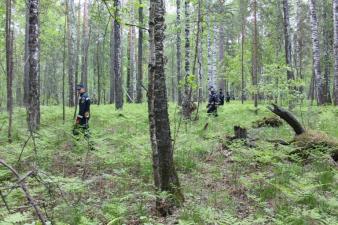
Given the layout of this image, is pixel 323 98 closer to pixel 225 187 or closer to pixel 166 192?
pixel 225 187

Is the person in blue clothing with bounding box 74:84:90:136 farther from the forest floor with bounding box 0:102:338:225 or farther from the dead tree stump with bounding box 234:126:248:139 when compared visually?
the dead tree stump with bounding box 234:126:248:139

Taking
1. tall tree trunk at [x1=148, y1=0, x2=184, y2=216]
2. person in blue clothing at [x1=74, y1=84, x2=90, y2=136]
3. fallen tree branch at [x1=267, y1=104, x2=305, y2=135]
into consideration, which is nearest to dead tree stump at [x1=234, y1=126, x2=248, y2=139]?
fallen tree branch at [x1=267, y1=104, x2=305, y2=135]

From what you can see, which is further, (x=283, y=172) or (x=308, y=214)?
(x=283, y=172)

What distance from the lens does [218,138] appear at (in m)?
11.3

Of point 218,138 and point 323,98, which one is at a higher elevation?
point 323,98

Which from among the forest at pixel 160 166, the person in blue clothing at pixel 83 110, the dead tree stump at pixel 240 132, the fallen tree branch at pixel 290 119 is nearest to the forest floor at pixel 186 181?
the forest at pixel 160 166

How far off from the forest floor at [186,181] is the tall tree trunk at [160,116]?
0.83 ft

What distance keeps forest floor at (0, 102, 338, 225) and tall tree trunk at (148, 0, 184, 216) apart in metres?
0.25

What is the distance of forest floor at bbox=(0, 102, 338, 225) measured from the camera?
5.48 metres

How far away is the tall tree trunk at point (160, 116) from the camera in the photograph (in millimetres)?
5898

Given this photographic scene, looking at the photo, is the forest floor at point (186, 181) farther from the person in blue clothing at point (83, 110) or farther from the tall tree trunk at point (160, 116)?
the person in blue clothing at point (83, 110)

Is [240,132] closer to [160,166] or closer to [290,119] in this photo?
[290,119]

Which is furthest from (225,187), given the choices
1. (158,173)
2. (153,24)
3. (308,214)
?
(153,24)

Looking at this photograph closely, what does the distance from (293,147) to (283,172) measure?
174cm
